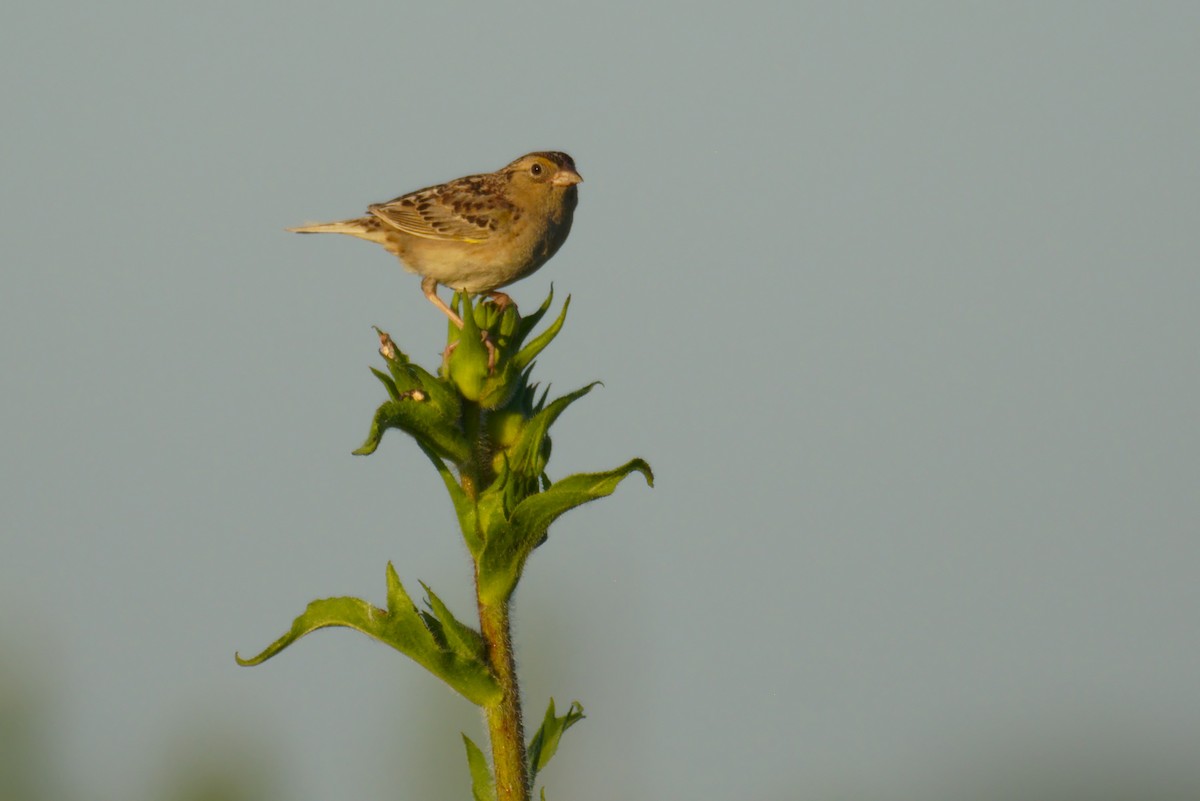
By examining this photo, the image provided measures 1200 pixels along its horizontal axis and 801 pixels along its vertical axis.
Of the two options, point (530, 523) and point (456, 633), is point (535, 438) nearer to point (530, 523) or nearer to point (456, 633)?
point (530, 523)

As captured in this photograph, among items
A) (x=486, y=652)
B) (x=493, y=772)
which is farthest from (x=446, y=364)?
(x=493, y=772)

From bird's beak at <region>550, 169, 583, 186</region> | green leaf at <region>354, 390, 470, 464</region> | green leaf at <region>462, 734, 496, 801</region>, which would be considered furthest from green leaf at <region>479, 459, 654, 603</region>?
bird's beak at <region>550, 169, 583, 186</region>

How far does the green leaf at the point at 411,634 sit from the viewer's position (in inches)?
160

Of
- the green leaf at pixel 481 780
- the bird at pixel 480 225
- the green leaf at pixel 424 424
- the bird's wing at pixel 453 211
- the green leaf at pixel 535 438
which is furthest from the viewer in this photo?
the bird's wing at pixel 453 211

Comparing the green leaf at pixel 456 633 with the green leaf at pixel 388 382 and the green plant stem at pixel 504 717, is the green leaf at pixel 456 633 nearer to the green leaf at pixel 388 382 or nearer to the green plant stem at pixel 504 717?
the green plant stem at pixel 504 717

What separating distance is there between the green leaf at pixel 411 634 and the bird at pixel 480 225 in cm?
461

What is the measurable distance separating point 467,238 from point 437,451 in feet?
16.3

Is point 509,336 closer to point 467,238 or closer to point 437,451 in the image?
point 437,451

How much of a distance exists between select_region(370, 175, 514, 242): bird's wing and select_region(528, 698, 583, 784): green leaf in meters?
5.14

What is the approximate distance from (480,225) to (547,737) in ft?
17.6

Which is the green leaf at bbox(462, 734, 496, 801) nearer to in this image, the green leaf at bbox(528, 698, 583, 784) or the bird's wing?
the green leaf at bbox(528, 698, 583, 784)

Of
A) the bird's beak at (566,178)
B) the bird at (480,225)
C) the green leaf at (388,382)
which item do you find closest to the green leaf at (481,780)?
the green leaf at (388,382)

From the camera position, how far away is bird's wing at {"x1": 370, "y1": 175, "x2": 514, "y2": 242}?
920 centimetres

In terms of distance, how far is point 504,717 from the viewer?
4.11 meters
